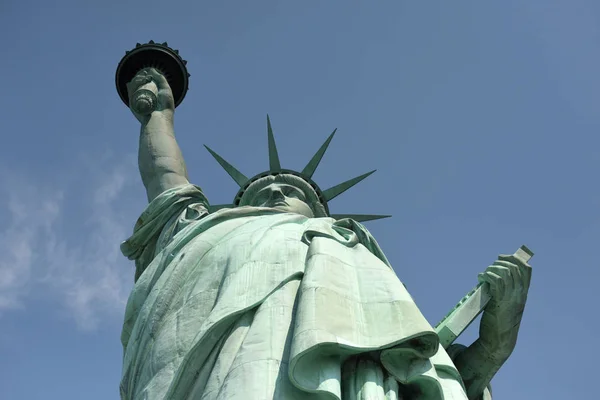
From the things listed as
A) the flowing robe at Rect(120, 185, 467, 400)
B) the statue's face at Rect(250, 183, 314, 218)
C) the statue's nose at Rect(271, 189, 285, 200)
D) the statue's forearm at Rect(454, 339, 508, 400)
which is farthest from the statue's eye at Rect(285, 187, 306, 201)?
the statue's forearm at Rect(454, 339, 508, 400)

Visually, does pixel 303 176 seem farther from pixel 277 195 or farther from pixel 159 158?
pixel 159 158

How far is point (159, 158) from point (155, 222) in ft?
3.43

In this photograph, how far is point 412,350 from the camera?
20.7ft

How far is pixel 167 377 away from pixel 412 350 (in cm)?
157

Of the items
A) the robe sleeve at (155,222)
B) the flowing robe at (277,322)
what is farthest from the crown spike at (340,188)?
the flowing robe at (277,322)

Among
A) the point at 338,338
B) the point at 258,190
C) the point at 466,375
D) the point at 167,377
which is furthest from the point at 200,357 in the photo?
the point at 258,190

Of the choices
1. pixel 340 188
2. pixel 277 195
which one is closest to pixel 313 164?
pixel 340 188

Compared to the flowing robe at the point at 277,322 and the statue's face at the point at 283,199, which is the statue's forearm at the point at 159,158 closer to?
the statue's face at the point at 283,199

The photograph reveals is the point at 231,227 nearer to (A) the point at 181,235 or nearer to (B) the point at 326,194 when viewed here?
(A) the point at 181,235

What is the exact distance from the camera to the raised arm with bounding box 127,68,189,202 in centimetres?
1018

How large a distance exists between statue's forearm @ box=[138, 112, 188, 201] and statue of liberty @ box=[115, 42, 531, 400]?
5 centimetres

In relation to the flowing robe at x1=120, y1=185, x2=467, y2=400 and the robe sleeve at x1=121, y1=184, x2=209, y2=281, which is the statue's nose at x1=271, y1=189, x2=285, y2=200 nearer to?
the robe sleeve at x1=121, y1=184, x2=209, y2=281

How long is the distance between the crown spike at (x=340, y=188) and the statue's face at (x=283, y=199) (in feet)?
3.33

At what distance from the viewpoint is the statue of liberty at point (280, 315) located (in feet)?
20.1
